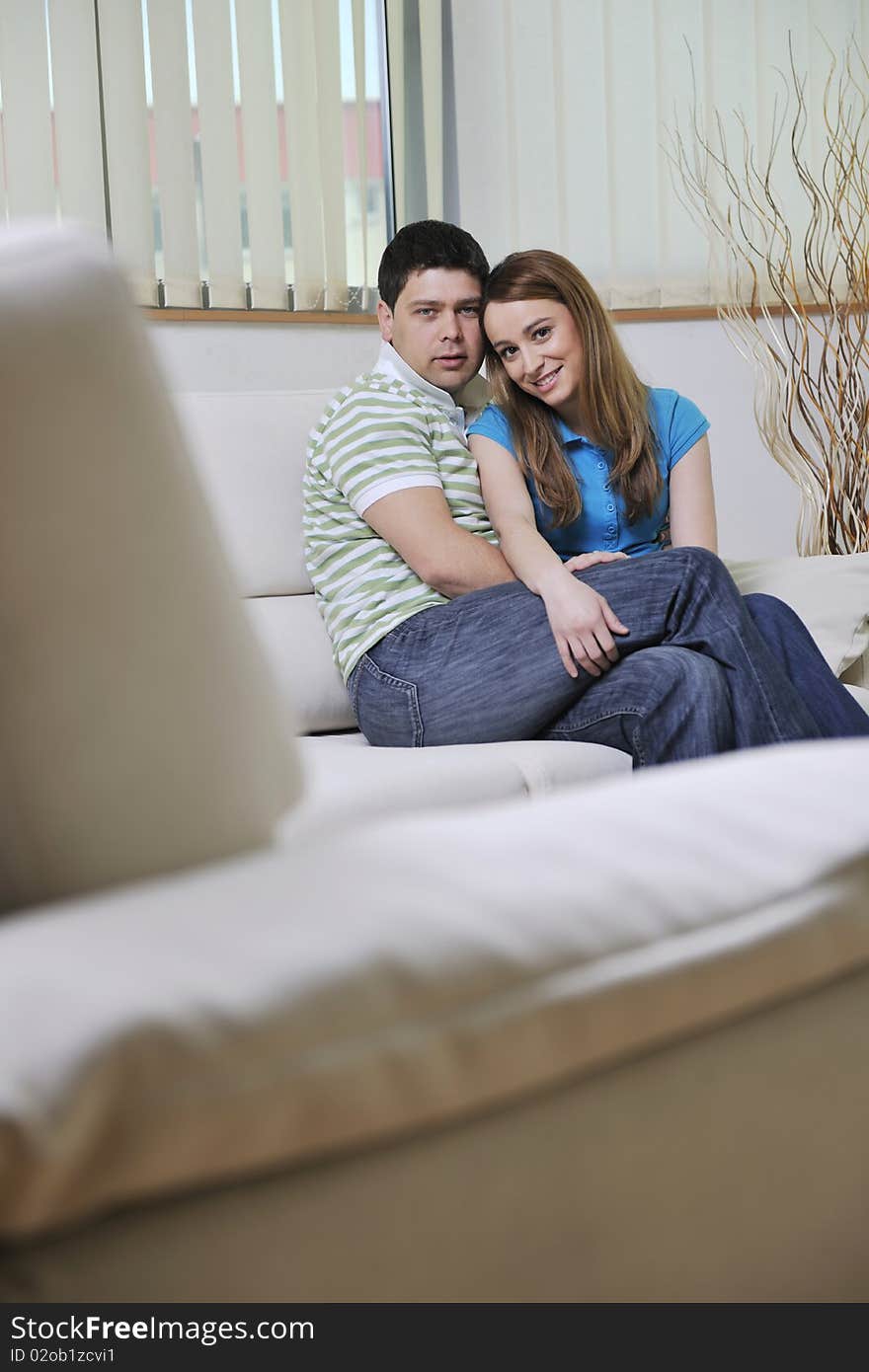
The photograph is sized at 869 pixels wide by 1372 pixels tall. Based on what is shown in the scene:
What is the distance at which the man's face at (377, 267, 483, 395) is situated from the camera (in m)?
2.13

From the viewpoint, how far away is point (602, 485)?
2.12 metres

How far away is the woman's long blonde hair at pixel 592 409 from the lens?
2086 millimetres

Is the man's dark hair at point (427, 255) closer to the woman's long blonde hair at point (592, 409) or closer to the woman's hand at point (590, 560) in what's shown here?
the woman's long blonde hair at point (592, 409)

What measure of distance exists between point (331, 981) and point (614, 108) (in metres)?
3.29

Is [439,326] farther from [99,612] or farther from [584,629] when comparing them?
[99,612]

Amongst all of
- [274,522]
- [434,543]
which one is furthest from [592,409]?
[274,522]

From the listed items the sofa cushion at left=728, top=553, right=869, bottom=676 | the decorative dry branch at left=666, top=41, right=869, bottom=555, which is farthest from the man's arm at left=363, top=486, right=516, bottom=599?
the decorative dry branch at left=666, top=41, right=869, bottom=555

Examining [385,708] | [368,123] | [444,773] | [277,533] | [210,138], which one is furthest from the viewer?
[368,123]

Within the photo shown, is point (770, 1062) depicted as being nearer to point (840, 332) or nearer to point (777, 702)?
point (777, 702)

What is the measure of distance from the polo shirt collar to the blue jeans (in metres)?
0.44

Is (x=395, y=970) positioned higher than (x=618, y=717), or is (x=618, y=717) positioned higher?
(x=395, y=970)

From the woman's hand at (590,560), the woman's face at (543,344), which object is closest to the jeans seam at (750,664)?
the woman's hand at (590,560)

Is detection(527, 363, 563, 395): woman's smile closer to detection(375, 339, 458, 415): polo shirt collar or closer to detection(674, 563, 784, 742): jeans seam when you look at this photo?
detection(375, 339, 458, 415): polo shirt collar
